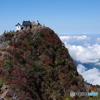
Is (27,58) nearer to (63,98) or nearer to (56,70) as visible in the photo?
(56,70)

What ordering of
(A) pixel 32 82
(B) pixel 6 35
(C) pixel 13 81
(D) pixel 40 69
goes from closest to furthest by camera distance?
(C) pixel 13 81, (A) pixel 32 82, (D) pixel 40 69, (B) pixel 6 35

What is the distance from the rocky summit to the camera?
60.8 meters

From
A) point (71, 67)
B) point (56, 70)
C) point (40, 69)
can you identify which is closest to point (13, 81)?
point (40, 69)

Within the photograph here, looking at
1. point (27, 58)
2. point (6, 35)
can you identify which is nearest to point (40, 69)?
point (27, 58)

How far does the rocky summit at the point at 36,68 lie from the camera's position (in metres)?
60.8

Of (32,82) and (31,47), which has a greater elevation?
(31,47)

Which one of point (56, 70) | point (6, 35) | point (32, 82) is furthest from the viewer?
point (6, 35)

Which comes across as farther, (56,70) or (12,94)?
(56,70)

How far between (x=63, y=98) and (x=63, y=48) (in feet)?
90.4

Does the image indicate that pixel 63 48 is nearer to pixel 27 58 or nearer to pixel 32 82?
pixel 27 58

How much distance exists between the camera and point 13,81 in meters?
60.2

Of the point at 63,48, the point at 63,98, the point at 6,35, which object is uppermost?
the point at 6,35

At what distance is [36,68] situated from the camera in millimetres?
72188

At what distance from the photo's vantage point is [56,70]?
78125mm
